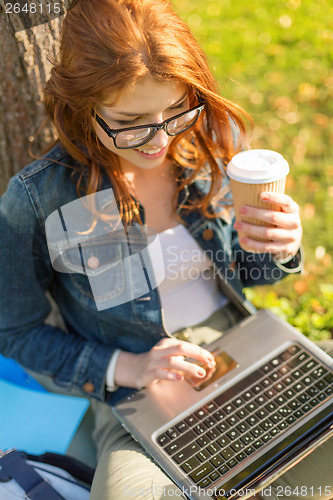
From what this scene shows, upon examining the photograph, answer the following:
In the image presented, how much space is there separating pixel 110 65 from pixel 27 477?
1.40 metres

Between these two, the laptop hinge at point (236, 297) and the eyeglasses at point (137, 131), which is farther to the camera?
the laptop hinge at point (236, 297)

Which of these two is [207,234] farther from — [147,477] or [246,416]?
[147,477]

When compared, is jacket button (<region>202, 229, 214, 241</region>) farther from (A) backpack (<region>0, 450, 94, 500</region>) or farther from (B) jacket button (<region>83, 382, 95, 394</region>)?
(A) backpack (<region>0, 450, 94, 500</region>)

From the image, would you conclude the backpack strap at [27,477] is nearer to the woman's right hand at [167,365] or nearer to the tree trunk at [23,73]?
the woman's right hand at [167,365]

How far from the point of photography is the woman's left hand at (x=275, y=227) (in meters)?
1.74

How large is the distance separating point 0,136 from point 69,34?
77cm

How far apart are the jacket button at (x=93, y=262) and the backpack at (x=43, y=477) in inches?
28.1

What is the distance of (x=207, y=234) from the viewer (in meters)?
2.15

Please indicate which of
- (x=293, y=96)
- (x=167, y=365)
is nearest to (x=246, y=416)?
(x=167, y=365)

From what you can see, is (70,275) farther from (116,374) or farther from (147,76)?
(147,76)

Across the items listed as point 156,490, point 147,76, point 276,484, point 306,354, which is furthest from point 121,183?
point 276,484

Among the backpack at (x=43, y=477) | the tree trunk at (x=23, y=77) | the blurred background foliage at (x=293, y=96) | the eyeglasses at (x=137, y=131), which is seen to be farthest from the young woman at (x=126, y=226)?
the blurred background foliage at (x=293, y=96)

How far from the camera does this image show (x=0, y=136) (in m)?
2.23

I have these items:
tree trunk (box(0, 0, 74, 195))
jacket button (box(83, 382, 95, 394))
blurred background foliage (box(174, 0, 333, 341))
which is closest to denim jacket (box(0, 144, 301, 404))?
jacket button (box(83, 382, 95, 394))
